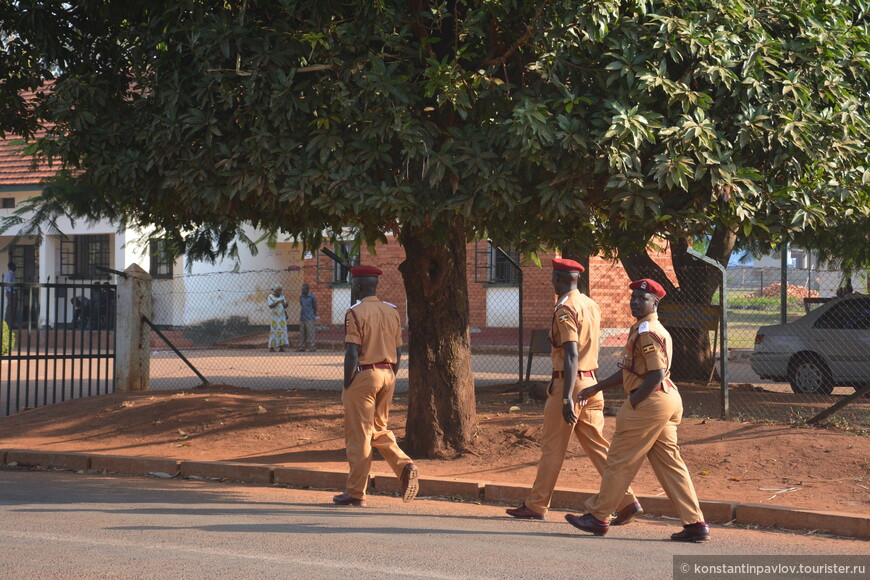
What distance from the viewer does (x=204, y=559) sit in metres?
5.79

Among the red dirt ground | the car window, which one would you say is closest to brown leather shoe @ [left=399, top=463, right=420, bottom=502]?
the red dirt ground

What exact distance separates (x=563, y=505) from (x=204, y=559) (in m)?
3.39

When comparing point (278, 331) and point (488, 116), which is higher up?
point (488, 116)

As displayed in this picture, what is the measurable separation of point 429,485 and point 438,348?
1.51 m

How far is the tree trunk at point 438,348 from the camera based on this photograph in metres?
9.59

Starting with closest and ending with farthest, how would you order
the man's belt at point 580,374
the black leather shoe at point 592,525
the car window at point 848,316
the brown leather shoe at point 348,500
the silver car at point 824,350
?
the black leather shoe at point 592,525 → the man's belt at point 580,374 → the brown leather shoe at point 348,500 → the silver car at point 824,350 → the car window at point 848,316

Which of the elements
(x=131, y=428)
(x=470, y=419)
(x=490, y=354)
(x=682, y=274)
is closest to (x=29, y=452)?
(x=131, y=428)

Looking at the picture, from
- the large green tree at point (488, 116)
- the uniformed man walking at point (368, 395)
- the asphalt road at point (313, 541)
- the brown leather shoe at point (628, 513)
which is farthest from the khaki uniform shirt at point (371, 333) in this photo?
the brown leather shoe at point (628, 513)

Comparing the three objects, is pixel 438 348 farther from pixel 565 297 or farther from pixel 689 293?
pixel 689 293

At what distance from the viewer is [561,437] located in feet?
23.0

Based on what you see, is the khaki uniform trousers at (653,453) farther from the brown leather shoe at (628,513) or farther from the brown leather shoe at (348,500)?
the brown leather shoe at (348,500)

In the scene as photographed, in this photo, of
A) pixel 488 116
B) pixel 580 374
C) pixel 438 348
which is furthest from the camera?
pixel 438 348

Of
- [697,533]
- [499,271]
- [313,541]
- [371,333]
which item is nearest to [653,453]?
[697,533]

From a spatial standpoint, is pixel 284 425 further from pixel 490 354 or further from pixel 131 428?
pixel 490 354
